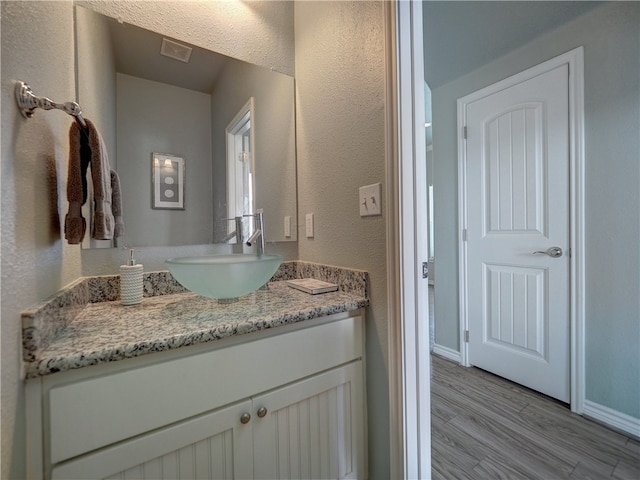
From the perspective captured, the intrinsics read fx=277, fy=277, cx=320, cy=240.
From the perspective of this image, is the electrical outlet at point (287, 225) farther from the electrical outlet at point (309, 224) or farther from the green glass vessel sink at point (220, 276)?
the green glass vessel sink at point (220, 276)

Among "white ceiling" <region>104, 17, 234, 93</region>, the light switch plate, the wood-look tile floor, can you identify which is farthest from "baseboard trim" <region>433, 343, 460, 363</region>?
"white ceiling" <region>104, 17, 234, 93</region>

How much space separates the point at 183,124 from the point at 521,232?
2.11m

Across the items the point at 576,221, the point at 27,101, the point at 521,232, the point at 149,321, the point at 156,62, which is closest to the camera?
the point at 27,101

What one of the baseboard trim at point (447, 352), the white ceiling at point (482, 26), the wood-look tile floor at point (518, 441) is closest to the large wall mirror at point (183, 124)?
the white ceiling at point (482, 26)

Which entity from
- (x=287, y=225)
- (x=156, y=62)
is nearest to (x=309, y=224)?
(x=287, y=225)

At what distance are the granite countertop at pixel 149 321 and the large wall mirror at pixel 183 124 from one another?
0.30 m

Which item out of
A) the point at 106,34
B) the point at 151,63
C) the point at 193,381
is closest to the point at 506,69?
the point at 151,63

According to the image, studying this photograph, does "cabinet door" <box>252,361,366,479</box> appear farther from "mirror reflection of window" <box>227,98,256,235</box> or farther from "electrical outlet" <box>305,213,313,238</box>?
"mirror reflection of window" <box>227,98,256,235</box>

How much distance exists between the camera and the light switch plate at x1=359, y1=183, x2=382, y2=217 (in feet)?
3.15

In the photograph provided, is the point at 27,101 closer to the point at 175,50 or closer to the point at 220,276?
the point at 220,276

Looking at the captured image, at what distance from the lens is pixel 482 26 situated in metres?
1.67

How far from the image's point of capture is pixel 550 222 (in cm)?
172

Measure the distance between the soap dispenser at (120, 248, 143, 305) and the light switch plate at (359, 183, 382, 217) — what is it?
817 millimetres

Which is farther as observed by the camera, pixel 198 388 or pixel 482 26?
pixel 482 26
